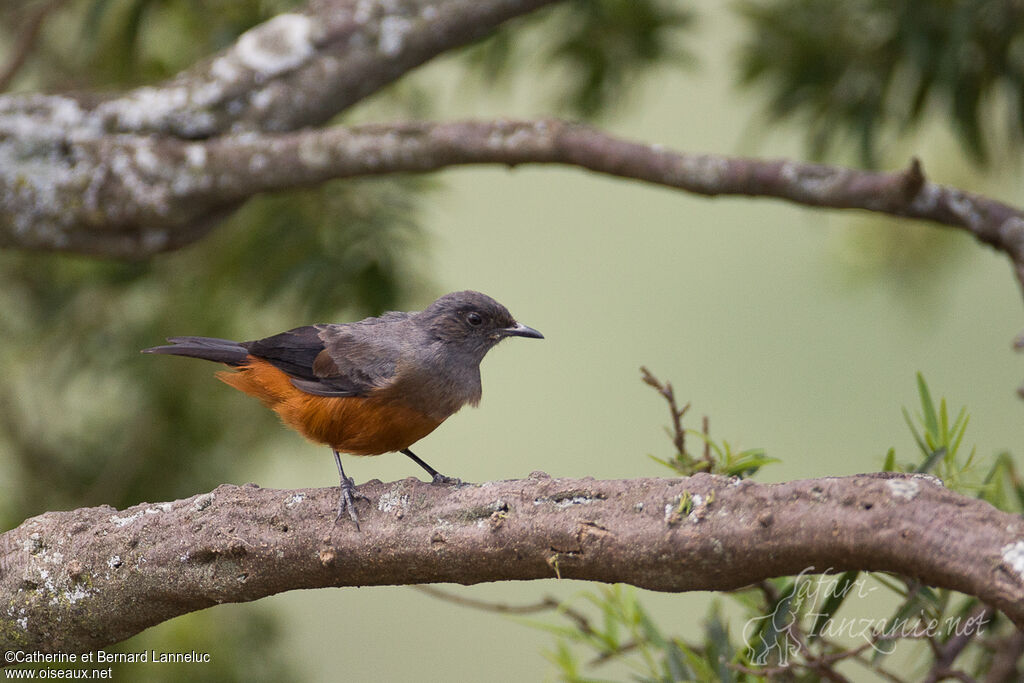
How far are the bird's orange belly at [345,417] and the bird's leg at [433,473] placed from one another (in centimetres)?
8

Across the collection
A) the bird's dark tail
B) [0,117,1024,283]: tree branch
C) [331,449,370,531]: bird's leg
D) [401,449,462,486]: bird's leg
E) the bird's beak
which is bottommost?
[401,449,462,486]: bird's leg

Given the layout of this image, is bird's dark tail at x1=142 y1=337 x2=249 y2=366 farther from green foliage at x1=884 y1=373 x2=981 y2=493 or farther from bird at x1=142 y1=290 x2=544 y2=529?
green foliage at x1=884 y1=373 x2=981 y2=493

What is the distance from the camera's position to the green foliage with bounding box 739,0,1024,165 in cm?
328

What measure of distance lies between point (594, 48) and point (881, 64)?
43.7 inches

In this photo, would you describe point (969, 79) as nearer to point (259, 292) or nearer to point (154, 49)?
point (259, 292)

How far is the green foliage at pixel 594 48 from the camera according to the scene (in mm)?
3865

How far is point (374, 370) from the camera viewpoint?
2230 millimetres

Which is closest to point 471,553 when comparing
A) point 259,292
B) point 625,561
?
point 625,561

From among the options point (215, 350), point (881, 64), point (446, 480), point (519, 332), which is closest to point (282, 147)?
point (215, 350)

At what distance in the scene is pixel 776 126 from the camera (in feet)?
12.7

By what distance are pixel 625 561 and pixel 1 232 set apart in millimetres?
2201

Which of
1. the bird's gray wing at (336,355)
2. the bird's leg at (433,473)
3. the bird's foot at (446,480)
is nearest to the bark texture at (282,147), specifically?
the bird's gray wing at (336,355)

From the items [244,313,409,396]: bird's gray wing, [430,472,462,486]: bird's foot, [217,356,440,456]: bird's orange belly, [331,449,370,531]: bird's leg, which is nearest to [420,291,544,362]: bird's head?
[244,313,409,396]: bird's gray wing

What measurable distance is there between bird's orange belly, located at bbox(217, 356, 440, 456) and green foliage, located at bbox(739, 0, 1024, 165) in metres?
2.12
